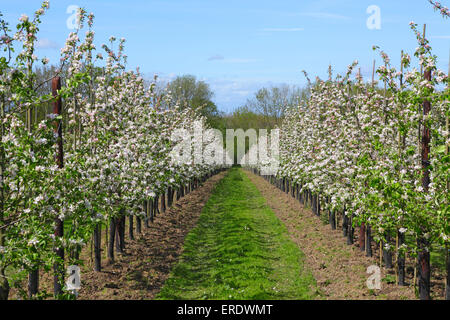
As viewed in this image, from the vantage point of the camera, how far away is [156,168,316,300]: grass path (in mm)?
14109

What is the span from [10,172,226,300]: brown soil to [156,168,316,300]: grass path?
51 cm

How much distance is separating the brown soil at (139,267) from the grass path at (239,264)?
0.51 meters

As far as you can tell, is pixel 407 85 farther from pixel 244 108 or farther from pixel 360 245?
pixel 244 108

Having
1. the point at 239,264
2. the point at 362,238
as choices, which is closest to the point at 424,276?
the point at 362,238

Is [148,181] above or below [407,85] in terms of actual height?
below

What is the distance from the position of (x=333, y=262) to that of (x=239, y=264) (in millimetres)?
3520

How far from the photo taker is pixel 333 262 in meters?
16.8

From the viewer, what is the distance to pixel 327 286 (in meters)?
14.5

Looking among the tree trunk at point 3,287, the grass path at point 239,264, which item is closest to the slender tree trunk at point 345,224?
the grass path at point 239,264

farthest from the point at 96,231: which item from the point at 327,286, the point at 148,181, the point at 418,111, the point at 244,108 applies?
the point at 244,108

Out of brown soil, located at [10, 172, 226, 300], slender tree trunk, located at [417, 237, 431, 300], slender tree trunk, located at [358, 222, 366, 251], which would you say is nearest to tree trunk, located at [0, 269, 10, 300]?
brown soil, located at [10, 172, 226, 300]

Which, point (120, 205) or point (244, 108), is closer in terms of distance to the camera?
point (120, 205)

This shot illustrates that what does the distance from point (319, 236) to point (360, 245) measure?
3304 mm

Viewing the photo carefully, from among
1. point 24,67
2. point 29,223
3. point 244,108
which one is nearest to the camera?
point 29,223
